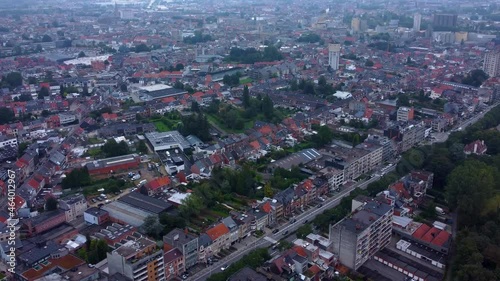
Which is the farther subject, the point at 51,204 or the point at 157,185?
the point at 157,185

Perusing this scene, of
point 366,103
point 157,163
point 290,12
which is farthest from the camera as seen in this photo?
point 290,12

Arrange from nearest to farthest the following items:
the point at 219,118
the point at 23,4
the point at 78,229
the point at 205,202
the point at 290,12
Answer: the point at 78,229 < the point at 205,202 < the point at 219,118 < the point at 290,12 < the point at 23,4

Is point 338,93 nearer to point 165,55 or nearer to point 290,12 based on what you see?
point 165,55

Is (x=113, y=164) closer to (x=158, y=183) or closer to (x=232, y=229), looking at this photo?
(x=158, y=183)

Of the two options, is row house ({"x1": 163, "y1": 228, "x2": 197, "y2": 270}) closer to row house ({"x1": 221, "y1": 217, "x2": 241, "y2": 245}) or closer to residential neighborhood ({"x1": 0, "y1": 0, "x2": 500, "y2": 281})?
residential neighborhood ({"x1": 0, "y1": 0, "x2": 500, "y2": 281})

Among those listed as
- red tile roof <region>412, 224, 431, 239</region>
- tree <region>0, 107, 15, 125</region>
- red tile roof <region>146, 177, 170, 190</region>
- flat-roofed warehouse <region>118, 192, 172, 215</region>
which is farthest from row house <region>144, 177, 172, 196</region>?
tree <region>0, 107, 15, 125</region>

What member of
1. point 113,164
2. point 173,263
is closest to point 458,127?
point 113,164

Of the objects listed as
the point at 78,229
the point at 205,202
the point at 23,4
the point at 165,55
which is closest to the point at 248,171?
the point at 205,202
